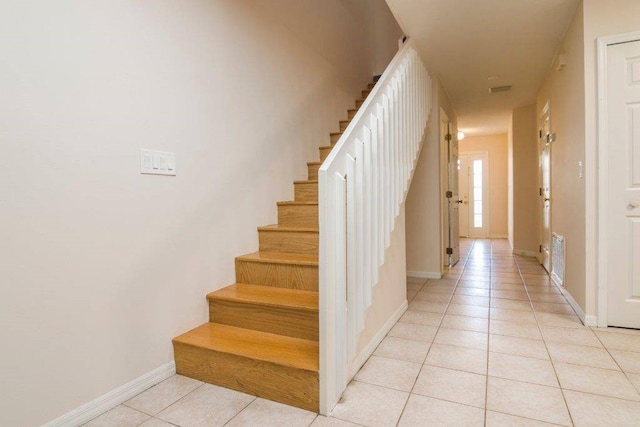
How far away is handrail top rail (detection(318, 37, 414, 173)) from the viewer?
1.50m

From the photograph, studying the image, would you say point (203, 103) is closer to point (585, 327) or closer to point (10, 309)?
point (10, 309)

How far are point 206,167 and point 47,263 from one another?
0.98m

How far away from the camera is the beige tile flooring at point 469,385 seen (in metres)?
1.46

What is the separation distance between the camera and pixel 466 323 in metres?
2.56

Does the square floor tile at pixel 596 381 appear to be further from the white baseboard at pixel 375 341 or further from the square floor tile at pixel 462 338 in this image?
the white baseboard at pixel 375 341

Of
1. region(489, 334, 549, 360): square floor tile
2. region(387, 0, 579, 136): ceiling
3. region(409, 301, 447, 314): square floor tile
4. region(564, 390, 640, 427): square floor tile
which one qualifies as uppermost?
region(387, 0, 579, 136): ceiling

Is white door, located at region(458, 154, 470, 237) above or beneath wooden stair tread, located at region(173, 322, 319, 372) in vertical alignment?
above

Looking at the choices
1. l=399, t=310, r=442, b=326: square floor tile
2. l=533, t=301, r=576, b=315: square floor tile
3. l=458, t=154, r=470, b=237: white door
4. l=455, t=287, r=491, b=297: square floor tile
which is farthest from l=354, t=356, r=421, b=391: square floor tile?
l=458, t=154, r=470, b=237: white door

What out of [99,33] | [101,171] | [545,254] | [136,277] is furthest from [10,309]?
[545,254]

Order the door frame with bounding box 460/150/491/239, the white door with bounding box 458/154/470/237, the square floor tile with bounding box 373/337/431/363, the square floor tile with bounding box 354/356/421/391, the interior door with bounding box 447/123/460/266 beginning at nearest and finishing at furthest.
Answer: the square floor tile with bounding box 354/356/421/391 < the square floor tile with bounding box 373/337/431/363 < the interior door with bounding box 447/123/460/266 < the door frame with bounding box 460/150/491/239 < the white door with bounding box 458/154/470/237

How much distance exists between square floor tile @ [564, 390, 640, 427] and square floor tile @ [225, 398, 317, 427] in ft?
3.68

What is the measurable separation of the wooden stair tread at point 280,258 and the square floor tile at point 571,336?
163cm

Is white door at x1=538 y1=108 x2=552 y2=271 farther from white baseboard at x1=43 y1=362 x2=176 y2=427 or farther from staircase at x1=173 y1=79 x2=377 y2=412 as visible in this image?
white baseboard at x1=43 y1=362 x2=176 y2=427

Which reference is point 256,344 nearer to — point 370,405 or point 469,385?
point 370,405
